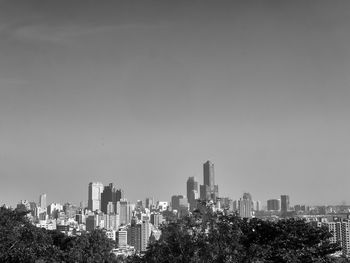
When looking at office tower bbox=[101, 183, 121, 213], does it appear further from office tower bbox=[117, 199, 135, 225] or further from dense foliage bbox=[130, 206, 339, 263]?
dense foliage bbox=[130, 206, 339, 263]

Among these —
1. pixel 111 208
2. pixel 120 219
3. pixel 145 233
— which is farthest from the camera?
pixel 111 208

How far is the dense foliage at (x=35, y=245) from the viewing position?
18188 millimetres

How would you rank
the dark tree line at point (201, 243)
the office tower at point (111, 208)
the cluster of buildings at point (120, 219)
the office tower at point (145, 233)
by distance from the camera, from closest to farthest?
the dark tree line at point (201, 243) → the cluster of buildings at point (120, 219) → the office tower at point (145, 233) → the office tower at point (111, 208)

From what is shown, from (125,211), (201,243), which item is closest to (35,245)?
(201,243)

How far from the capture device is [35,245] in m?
19.1

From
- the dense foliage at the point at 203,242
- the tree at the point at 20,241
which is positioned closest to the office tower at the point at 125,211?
the tree at the point at 20,241

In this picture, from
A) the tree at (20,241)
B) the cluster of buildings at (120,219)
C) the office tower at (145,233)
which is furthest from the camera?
the office tower at (145,233)

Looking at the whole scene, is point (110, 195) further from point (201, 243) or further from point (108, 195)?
point (201, 243)

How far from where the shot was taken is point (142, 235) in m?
110

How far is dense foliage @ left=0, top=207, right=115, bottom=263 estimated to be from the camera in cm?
1819

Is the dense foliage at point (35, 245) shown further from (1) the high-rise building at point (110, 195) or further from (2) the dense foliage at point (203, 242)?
(1) the high-rise building at point (110, 195)

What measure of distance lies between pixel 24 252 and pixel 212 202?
8.06 metres

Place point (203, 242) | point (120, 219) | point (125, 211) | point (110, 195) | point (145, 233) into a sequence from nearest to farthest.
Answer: point (203, 242), point (145, 233), point (120, 219), point (125, 211), point (110, 195)

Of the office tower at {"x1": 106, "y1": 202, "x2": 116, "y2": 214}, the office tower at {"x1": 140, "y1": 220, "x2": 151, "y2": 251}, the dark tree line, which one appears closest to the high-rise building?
the office tower at {"x1": 106, "y1": 202, "x2": 116, "y2": 214}
